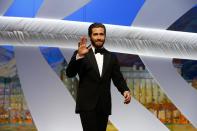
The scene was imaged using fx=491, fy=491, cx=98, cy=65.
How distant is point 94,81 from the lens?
241cm

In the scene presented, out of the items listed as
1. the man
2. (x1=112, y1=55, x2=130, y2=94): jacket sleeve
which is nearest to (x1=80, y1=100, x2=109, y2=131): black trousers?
the man

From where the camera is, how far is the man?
7.82 feet

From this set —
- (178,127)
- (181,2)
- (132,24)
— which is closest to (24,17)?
(132,24)

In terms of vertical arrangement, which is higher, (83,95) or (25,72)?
(25,72)

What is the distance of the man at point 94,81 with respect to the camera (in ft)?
7.82

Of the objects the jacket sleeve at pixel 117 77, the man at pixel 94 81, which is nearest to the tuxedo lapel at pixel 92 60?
the man at pixel 94 81

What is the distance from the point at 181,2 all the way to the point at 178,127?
100 cm

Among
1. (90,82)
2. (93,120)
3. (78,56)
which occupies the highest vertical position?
(78,56)

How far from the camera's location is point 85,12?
151 inches

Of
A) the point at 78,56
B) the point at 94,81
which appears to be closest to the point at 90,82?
the point at 94,81

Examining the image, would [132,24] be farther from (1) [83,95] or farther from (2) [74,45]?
(1) [83,95]

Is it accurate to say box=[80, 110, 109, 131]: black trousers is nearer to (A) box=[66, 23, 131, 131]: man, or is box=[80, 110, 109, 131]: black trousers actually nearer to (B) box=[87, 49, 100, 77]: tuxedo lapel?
(A) box=[66, 23, 131, 131]: man

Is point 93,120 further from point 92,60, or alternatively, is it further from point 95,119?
point 92,60

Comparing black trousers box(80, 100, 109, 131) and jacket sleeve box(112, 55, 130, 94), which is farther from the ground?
jacket sleeve box(112, 55, 130, 94)
